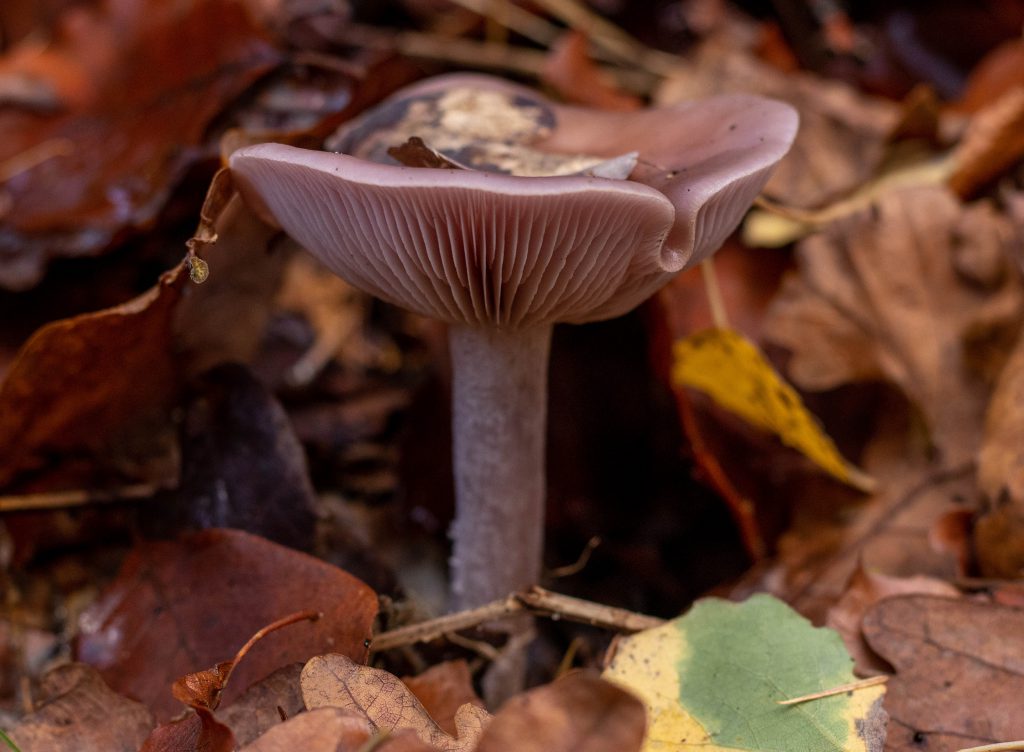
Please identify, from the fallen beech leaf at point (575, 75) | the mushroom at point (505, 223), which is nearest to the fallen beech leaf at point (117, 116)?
the mushroom at point (505, 223)

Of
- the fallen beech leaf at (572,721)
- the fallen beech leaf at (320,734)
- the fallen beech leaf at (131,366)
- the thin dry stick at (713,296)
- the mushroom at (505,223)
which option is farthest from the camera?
the thin dry stick at (713,296)

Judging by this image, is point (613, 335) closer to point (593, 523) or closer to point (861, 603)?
point (593, 523)

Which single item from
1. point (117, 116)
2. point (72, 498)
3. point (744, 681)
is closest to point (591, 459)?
point (744, 681)

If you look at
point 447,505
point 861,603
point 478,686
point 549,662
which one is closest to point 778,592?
point 861,603

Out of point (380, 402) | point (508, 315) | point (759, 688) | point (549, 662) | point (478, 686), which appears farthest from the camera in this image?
point (380, 402)

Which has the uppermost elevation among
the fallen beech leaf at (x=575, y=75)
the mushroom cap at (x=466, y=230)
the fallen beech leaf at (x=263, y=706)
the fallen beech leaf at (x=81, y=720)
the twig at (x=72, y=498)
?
the mushroom cap at (x=466, y=230)

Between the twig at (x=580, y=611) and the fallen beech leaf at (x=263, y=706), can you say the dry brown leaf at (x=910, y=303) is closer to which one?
the twig at (x=580, y=611)

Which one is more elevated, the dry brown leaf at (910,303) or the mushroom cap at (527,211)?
the mushroom cap at (527,211)
